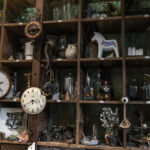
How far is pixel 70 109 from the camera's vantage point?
8.61 ft

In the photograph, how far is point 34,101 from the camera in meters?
2.22

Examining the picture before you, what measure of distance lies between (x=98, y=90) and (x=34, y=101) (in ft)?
2.48

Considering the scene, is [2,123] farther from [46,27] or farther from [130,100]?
[130,100]

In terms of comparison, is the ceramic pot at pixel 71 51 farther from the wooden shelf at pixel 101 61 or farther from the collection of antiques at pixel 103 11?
the collection of antiques at pixel 103 11

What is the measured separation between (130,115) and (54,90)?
1.00m

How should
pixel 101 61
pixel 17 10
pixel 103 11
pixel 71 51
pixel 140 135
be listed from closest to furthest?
pixel 140 135 < pixel 101 61 < pixel 71 51 < pixel 103 11 < pixel 17 10

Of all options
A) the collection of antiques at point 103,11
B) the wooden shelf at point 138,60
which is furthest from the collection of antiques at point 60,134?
the collection of antiques at point 103,11

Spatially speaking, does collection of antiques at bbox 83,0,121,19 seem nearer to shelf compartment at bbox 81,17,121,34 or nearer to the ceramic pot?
shelf compartment at bbox 81,17,121,34

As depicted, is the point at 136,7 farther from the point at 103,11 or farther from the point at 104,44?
the point at 104,44

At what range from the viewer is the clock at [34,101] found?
2.20m

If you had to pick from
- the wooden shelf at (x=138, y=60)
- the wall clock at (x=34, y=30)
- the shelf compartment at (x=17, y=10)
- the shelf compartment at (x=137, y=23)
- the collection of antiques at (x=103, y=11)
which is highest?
the shelf compartment at (x=17, y=10)

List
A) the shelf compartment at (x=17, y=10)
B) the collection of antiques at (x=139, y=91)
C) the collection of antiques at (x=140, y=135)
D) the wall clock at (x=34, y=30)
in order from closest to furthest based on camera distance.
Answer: the collection of antiques at (x=140, y=135) < the collection of antiques at (x=139, y=91) < the wall clock at (x=34, y=30) < the shelf compartment at (x=17, y=10)

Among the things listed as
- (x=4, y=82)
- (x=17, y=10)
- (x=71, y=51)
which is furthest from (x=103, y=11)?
(x=4, y=82)

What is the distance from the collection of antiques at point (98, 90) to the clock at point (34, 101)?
504mm
